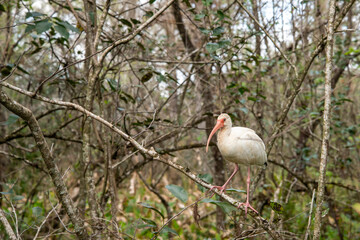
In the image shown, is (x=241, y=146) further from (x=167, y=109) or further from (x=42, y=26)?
(x=167, y=109)

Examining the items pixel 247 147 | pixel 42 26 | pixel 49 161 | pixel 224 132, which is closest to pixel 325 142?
pixel 247 147

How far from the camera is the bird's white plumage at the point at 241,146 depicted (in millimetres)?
3033

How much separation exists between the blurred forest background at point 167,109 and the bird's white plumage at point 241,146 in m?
0.24

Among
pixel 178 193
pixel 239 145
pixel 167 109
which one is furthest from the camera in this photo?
pixel 167 109

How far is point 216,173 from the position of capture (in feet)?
19.8

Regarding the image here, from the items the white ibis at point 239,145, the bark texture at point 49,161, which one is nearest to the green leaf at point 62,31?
the bark texture at point 49,161

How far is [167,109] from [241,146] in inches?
118

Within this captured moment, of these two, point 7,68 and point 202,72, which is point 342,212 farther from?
point 7,68

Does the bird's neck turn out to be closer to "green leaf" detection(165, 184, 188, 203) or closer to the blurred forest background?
the blurred forest background

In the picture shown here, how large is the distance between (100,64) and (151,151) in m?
1.01

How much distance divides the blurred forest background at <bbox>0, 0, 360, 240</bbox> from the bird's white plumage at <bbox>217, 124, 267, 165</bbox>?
9.4 inches

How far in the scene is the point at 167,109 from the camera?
5.90 metres

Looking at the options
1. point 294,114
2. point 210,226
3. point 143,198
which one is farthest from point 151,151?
point 143,198

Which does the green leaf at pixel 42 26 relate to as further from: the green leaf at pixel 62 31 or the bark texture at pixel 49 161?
the bark texture at pixel 49 161
